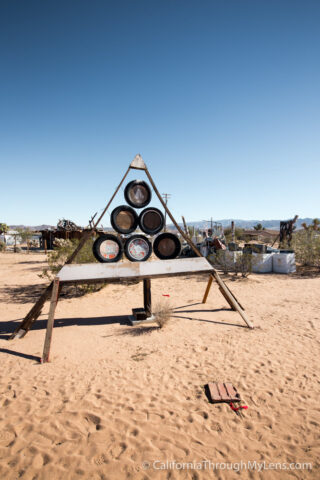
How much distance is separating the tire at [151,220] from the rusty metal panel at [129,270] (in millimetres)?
1028

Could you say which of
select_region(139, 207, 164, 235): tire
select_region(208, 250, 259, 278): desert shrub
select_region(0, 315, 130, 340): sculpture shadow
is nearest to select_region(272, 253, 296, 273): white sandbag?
select_region(208, 250, 259, 278): desert shrub

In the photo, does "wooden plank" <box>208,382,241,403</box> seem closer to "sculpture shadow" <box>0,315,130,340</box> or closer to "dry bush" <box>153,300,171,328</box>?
"dry bush" <box>153,300,171,328</box>

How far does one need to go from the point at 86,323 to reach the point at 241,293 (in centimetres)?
677

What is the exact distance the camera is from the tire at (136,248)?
23.1ft

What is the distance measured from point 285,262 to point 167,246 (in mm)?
10594

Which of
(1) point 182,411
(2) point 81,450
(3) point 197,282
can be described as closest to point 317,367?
(1) point 182,411

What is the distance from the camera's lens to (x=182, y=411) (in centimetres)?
371

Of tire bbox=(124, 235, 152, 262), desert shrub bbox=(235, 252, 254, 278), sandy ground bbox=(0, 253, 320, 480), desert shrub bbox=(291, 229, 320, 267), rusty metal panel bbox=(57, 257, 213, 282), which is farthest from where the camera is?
desert shrub bbox=(291, 229, 320, 267)

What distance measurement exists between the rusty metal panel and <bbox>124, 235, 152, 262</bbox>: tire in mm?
538

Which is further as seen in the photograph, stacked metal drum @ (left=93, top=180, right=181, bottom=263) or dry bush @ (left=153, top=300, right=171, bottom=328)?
dry bush @ (left=153, top=300, right=171, bottom=328)

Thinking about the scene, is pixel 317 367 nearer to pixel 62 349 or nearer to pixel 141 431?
pixel 141 431

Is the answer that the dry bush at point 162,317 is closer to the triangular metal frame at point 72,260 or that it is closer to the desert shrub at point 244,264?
the triangular metal frame at point 72,260

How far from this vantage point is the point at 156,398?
13.1 ft

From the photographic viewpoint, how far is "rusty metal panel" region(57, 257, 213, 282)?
5.80 m
